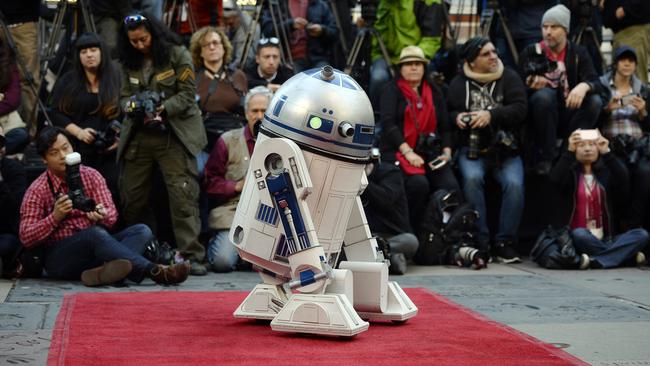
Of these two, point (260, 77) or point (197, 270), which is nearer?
point (197, 270)

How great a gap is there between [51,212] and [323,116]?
2.95 m

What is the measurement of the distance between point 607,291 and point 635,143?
2257 millimetres

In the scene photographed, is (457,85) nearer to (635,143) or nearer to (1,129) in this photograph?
(635,143)

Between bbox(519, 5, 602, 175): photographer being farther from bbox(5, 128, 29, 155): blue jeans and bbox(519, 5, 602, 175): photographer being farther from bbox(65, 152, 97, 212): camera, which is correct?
bbox(5, 128, 29, 155): blue jeans

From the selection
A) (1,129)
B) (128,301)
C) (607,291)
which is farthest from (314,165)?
(1,129)

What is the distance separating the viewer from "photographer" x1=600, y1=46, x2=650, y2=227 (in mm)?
9469

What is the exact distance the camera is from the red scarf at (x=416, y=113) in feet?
30.8

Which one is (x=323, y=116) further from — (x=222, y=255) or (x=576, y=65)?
(x=576, y=65)

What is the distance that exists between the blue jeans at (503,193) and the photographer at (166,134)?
7.62 ft

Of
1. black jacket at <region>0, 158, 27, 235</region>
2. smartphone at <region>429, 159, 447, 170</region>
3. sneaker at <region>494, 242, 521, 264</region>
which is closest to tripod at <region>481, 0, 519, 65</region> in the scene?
smartphone at <region>429, 159, 447, 170</region>

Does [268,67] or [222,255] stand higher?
[268,67]

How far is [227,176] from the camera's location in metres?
8.86

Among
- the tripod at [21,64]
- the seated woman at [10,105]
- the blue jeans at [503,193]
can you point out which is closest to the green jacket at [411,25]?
the blue jeans at [503,193]

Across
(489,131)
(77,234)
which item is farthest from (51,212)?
(489,131)
